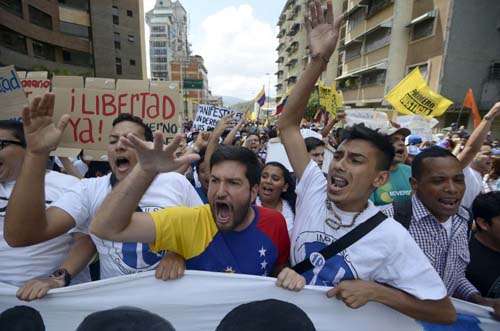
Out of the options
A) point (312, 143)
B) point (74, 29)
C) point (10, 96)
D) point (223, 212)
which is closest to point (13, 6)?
point (74, 29)

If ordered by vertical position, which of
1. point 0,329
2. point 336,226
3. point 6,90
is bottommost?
point 0,329

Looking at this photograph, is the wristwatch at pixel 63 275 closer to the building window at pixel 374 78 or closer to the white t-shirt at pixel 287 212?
the white t-shirt at pixel 287 212

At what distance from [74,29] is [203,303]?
141 feet

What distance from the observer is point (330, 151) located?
15.4 feet

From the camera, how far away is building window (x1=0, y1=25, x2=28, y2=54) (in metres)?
25.8

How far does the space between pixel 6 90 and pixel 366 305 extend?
3340 millimetres

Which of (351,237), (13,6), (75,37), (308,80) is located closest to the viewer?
(351,237)

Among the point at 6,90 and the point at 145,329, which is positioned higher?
the point at 6,90

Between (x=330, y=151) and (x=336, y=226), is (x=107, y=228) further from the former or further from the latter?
(x=330, y=151)

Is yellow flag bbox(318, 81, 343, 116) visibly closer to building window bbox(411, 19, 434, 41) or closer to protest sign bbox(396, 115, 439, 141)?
protest sign bbox(396, 115, 439, 141)

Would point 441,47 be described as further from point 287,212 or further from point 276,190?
point 287,212

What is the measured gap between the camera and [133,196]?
1.41m

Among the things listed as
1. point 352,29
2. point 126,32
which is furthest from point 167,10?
point 352,29

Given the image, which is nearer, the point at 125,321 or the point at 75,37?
the point at 125,321
